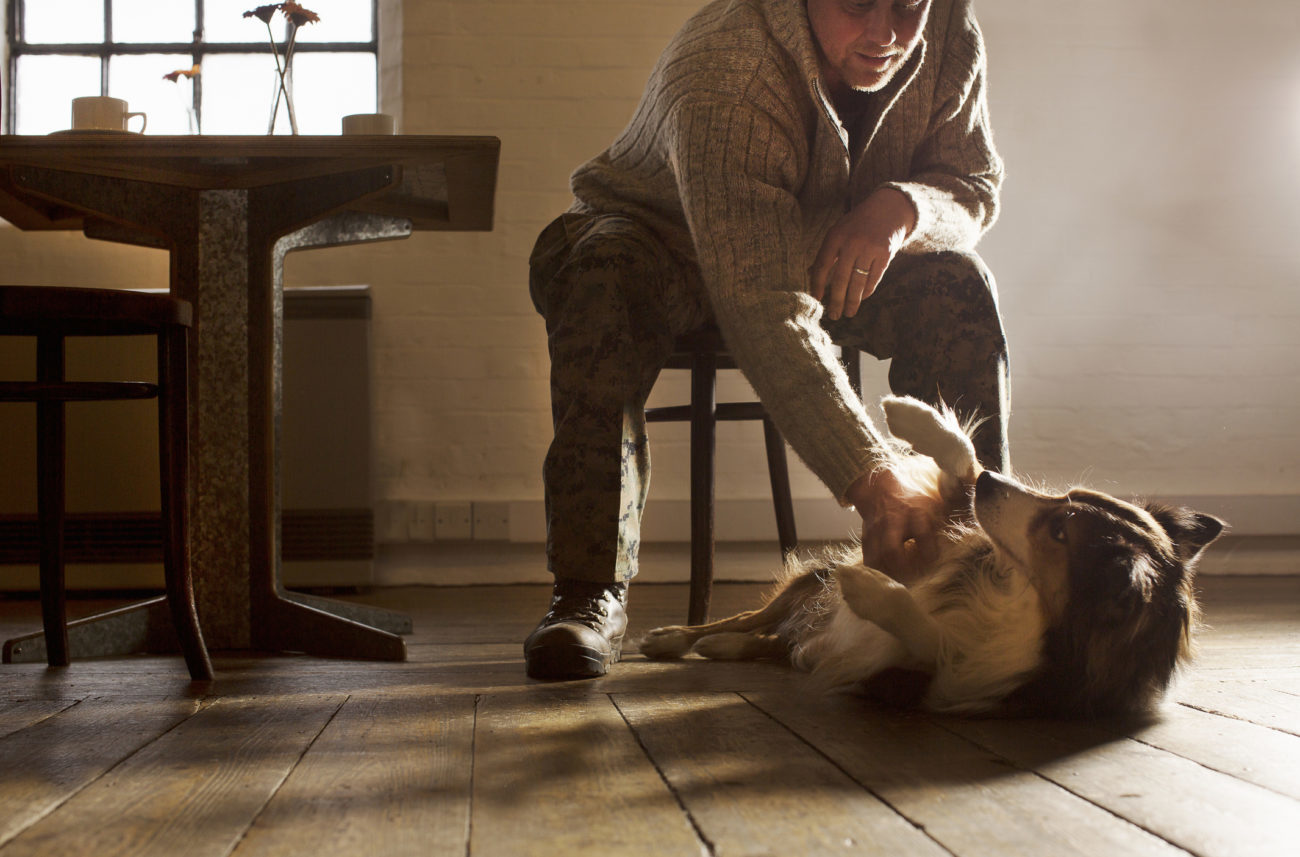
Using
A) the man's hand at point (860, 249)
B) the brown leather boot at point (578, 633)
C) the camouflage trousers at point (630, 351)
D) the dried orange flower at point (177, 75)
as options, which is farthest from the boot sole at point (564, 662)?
the dried orange flower at point (177, 75)

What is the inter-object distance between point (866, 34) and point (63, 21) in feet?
9.88

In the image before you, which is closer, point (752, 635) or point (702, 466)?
point (752, 635)

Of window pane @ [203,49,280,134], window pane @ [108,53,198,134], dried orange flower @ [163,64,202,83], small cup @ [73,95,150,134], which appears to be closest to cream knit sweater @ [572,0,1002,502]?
small cup @ [73,95,150,134]

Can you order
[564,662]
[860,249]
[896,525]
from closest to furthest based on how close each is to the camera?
[896,525] < [564,662] < [860,249]

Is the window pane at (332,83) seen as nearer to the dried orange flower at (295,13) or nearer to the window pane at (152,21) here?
the window pane at (152,21)

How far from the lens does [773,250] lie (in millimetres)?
1440

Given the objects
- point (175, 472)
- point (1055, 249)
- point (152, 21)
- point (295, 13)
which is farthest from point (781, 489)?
point (152, 21)

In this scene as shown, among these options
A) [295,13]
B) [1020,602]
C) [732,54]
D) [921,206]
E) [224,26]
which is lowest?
[1020,602]

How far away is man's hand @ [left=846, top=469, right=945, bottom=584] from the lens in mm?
1247

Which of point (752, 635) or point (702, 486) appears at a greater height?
point (702, 486)

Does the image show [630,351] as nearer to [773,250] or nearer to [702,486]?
[773,250]

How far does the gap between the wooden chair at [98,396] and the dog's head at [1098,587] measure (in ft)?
3.63

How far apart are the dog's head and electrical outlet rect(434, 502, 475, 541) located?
223cm

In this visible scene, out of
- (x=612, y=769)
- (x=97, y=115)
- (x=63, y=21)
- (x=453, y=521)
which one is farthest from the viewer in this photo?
Result: (x=63, y=21)
